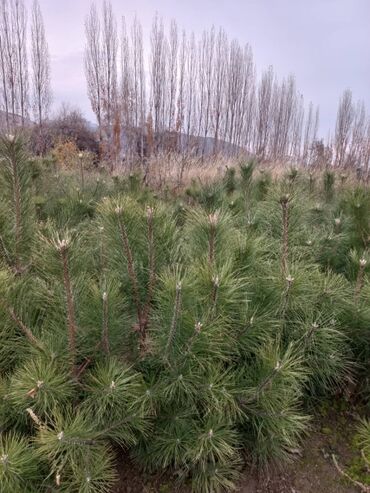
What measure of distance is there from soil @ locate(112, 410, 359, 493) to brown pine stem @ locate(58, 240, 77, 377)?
0.56 meters

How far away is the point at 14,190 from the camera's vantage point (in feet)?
4.83

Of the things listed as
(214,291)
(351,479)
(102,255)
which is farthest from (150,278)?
(351,479)

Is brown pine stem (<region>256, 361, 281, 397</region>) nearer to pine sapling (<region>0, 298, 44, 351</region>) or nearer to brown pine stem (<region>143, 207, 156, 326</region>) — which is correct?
brown pine stem (<region>143, 207, 156, 326</region>)

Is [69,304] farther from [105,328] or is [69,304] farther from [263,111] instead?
[263,111]

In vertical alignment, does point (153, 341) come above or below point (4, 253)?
below

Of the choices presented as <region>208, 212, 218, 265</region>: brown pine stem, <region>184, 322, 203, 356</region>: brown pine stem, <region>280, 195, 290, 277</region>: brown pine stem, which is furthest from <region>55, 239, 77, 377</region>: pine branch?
<region>280, 195, 290, 277</region>: brown pine stem

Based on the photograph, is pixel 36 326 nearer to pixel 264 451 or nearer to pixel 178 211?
pixel 264 451

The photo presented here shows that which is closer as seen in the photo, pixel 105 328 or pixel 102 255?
pixel 105 328

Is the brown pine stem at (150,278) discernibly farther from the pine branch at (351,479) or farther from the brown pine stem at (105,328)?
→ the pine branch at (351,479)

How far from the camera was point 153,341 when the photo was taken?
1.20 m

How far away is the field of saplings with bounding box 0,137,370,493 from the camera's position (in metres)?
1.07

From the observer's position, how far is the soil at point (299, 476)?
1.38 metres

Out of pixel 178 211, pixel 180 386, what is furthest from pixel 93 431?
pixel 178 211

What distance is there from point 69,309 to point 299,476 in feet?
3.84
